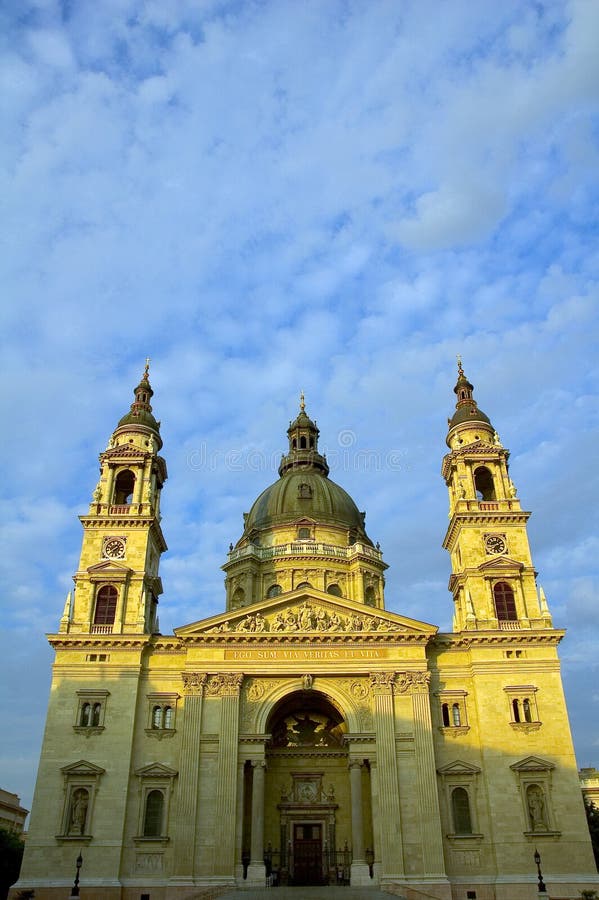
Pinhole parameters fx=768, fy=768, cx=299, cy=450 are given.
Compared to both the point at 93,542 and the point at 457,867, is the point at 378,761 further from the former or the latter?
the point at 93,542

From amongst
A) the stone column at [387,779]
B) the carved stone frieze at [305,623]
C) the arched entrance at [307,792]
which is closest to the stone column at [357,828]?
the stone column at [387,779]

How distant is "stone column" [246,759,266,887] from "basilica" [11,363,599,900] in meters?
0.10

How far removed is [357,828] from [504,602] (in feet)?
50.0

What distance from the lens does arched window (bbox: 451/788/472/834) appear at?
131 feet

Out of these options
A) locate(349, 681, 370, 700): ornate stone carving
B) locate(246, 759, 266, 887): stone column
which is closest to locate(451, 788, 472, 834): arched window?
locate(349, 681, 370, 700): ornate stone carving

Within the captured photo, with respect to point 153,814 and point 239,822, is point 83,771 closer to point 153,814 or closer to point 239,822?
point 153,814

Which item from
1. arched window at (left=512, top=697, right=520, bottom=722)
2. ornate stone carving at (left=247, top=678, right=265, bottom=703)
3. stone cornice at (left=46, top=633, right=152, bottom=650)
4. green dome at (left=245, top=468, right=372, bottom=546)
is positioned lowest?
arched window at (left=512, top=697, right=520, bottom=722)

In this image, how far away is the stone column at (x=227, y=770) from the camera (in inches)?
1495

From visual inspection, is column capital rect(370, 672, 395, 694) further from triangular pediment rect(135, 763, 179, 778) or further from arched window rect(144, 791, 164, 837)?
arched window rect(144, 791, 164, 837)

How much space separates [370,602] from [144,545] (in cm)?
1783

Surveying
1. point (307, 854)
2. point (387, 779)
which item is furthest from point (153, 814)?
point (387, 779)

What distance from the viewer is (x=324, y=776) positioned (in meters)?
44.5

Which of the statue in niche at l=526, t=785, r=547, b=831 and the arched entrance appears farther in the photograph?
the arched entrance

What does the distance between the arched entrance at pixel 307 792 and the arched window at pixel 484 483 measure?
17.4 m
